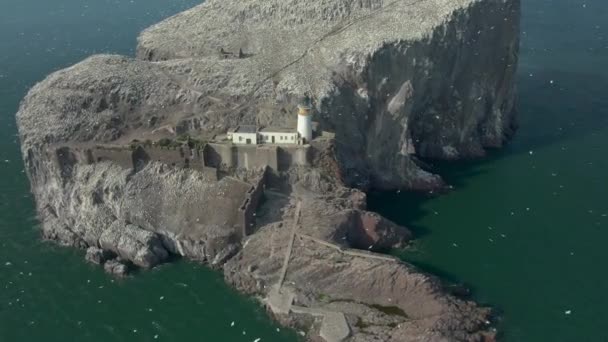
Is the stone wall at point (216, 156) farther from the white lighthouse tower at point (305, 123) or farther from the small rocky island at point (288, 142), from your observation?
the white lighthouse tower at point (305, 123)

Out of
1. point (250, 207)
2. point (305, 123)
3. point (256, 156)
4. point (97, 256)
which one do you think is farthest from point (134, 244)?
point (305, 123)

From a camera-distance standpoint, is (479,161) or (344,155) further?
→ (479,161)

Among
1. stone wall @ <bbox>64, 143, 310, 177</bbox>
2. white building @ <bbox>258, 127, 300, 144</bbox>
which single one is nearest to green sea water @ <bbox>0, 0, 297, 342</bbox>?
stone wall @ <bbox>64, 143, 310, 177</bbox>

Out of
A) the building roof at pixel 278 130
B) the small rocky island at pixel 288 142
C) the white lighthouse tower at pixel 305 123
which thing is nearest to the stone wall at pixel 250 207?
the small rocky island at pixel 288 142

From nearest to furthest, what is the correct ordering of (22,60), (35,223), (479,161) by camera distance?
(35,223), (479,161), (22,60)

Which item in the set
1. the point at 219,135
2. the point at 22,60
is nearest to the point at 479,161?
the point at 219,135

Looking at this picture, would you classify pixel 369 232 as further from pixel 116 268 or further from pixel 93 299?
pixel 93 299

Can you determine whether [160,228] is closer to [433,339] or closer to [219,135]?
[219,135]
